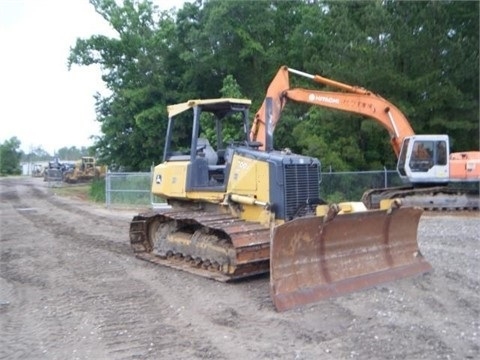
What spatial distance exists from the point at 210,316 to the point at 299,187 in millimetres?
2772

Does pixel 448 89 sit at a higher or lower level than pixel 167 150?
higher

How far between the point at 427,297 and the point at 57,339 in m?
4.14

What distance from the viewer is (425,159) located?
1706 cm

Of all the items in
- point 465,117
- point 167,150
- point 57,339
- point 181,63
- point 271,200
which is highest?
point 181,63

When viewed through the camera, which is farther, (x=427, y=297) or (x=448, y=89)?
(x=448, y=89)

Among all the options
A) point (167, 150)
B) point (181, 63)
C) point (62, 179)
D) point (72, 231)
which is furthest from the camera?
point (62, 179)

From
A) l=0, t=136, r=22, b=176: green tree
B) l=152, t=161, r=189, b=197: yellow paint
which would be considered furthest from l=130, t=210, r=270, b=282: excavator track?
l=0, t=136, r=22, b=176: green tree

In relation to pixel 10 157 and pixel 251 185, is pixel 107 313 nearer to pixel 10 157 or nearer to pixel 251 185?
pixel 251 185

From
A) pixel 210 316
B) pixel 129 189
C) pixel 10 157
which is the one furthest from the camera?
pixel 10 157

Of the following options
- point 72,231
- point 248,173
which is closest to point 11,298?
point 248,173

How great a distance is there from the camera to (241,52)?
83.8 feet

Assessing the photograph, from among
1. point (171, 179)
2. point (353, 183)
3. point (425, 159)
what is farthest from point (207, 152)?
point (353, 183)

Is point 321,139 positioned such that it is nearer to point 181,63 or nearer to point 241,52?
point 241,52

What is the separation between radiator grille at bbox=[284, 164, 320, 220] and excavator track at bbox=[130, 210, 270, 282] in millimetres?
538
